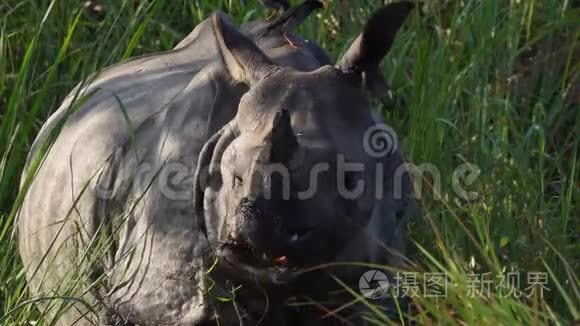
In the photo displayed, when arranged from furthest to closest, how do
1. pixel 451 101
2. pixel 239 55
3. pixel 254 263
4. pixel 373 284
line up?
pixel 451 101, pixel 239 55, pixel 373 284, pixel 254 263

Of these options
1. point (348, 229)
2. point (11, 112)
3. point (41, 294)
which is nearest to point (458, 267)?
point (348, 229)

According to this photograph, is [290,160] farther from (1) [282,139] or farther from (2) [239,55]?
(2) [239,55]

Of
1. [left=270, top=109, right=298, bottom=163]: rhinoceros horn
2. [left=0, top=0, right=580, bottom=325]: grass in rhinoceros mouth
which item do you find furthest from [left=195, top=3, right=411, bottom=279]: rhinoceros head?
[left=0, top=0, right=580, bottom=325]: grass in rhinoceros mouth

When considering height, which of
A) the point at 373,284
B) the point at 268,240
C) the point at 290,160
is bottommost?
the point at 373,284

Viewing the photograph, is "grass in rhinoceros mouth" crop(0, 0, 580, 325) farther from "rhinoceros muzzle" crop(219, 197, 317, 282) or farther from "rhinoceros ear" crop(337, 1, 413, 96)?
"rhinoceros muzzle" crop(219, 197, 317, 282)

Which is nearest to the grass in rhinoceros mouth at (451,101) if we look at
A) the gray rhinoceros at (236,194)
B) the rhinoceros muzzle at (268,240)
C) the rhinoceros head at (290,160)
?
the gray rhinoceros at (236,194)

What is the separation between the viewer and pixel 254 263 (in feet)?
13.4

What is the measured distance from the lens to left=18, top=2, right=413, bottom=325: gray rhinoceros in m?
4.02

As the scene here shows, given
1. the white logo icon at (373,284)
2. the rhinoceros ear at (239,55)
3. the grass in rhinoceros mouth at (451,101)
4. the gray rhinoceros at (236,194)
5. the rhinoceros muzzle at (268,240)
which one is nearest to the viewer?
the rhinoceros muzzle at (268,240)

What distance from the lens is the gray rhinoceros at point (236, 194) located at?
402 cm

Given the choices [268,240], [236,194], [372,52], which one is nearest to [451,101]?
[372,52]

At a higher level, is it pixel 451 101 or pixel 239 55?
pixel 239 55

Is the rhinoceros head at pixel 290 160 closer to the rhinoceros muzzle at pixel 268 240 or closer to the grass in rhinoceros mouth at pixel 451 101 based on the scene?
the rhinoceros muzzle at pixel 268 240

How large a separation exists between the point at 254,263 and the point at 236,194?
191 millimetres
